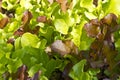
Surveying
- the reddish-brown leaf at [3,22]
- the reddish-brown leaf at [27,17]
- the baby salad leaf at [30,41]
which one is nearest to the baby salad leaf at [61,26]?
the baby salad leaf at [30,41]

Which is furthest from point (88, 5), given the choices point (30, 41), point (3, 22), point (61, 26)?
point (3, 22)

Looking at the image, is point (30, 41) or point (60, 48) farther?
point (30, 41)

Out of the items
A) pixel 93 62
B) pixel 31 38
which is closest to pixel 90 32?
pixel 93 62

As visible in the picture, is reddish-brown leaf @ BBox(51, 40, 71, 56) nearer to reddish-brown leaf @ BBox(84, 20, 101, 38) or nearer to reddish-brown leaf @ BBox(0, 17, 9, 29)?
reddish-brown leaf @ BBox(84, 20, 101, 38)

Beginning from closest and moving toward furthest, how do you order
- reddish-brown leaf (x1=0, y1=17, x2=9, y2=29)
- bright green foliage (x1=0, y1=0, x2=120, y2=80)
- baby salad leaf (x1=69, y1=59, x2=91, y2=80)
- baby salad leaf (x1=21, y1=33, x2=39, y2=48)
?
baby salad leaf (x1=69, y1=59, x2=91, y2=80) → bright green foliage (x1=0, y1=0, x2=120, y2=80) → baby salad leaf (x1=21, y1=33, x2=39, y2=48) → reddish-brown leaf (x1=0, y1=17, x2=9, y2=29)

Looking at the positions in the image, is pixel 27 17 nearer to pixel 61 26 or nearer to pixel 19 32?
pixel 19 32

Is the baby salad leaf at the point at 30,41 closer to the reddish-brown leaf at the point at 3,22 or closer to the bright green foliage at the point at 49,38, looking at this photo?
the bright green foliage at the point at 49,38

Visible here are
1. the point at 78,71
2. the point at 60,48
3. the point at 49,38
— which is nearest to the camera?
the point at 78,71

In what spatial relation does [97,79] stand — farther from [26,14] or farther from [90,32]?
[26,14]

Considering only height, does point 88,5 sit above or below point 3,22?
above

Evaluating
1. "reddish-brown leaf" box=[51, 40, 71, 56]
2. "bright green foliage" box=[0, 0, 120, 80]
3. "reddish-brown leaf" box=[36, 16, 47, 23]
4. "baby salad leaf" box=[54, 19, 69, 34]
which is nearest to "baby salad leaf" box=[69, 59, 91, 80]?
"bright green foliage" box=[0, 0, 120, 80]

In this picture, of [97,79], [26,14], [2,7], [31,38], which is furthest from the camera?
[2,7]
